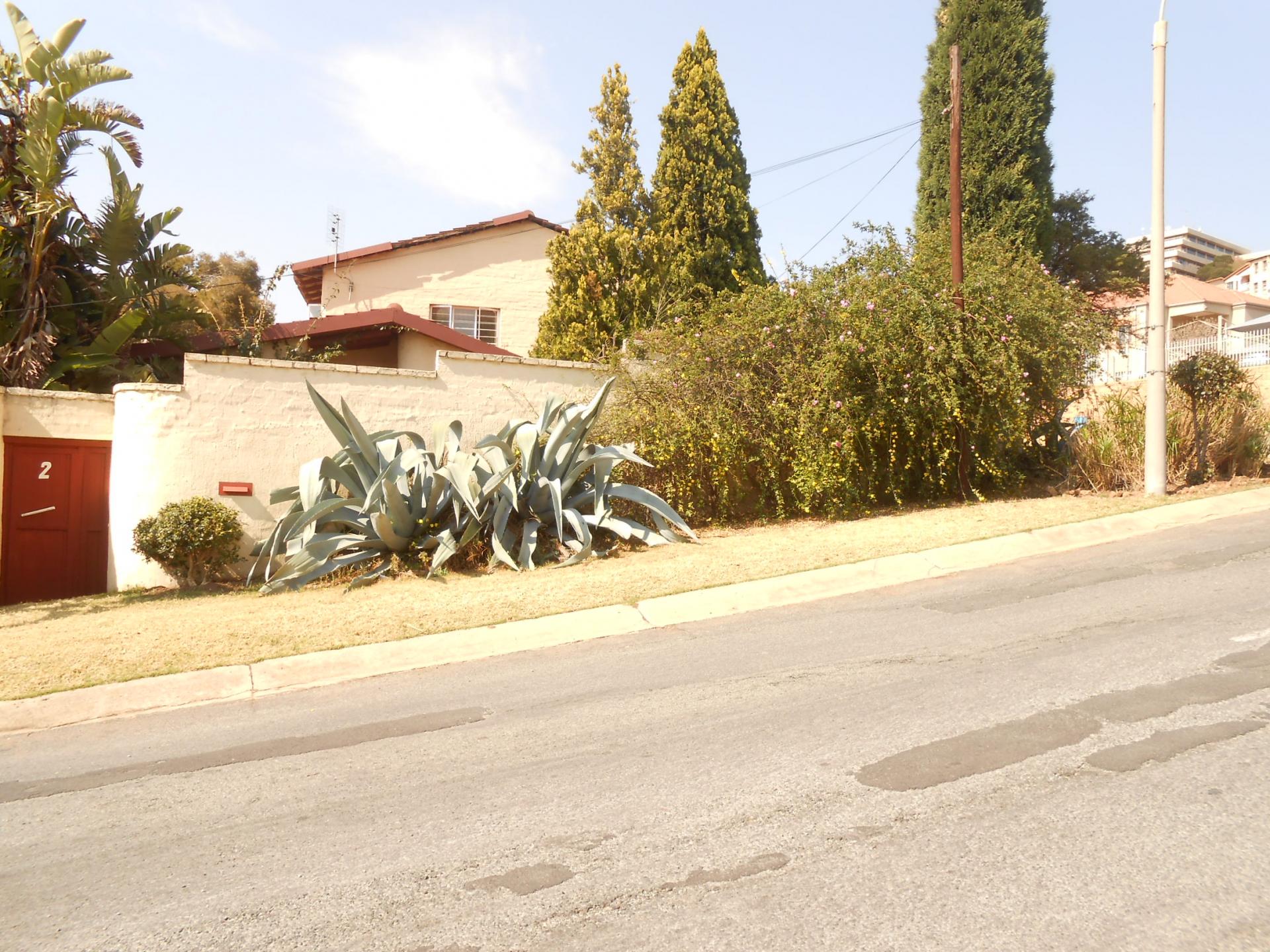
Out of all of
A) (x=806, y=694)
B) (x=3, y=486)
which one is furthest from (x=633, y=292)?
(x=806, y=694)

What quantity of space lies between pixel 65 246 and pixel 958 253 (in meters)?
13.4

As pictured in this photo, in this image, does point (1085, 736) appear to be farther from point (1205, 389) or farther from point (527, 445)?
point (1205, 389)

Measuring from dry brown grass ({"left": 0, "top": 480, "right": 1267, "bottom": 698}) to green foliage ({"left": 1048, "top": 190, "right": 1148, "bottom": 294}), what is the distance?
1354 cm

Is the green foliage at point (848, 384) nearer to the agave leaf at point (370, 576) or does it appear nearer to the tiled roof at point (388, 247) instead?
the agave leaf at point (370, 576)

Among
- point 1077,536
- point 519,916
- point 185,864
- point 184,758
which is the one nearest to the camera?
point 519,916

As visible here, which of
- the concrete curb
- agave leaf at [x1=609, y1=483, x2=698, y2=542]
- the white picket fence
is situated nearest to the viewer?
the concrete curb

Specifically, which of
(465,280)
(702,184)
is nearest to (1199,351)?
(702,184)

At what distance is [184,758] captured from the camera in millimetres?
5742

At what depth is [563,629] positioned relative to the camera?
8.41 meters

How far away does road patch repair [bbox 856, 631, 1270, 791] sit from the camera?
470 cm

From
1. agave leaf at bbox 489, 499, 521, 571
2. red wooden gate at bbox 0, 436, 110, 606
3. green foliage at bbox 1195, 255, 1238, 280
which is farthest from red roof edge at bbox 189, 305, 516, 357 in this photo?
green foliage at bbox 1195, 255, 1238, 280

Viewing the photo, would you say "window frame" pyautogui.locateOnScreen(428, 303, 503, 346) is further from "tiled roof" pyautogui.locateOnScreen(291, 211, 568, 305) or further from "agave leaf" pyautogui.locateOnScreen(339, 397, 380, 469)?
"agave leaf" pyautogui.locateOnScreen(339, 397, 380, 469)

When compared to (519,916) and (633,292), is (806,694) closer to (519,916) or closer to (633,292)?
(519,916)

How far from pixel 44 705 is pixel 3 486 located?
269 inches
